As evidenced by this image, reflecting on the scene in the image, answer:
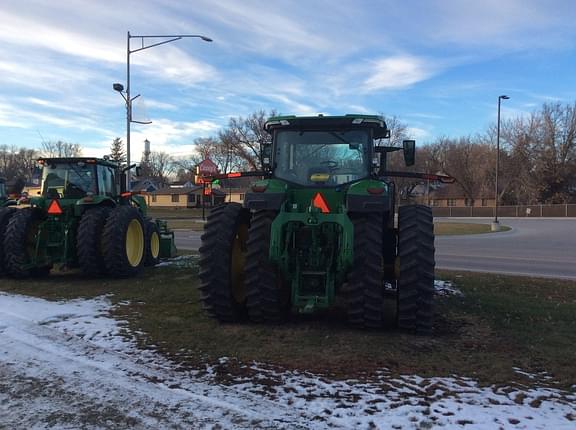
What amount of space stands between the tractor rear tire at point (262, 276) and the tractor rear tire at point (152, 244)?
638 centimetres

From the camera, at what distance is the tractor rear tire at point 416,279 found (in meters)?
5.92

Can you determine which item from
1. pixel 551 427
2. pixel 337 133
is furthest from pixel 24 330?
pixel 551 427

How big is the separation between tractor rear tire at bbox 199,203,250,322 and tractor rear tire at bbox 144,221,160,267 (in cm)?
594

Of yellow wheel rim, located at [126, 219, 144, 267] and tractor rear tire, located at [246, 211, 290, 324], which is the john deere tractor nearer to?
tractor rear tire, located at [246, 211, 290, 324]

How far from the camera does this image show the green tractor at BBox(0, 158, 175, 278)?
10.1 metres

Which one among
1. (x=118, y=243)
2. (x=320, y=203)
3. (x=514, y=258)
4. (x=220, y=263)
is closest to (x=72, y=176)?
(x=118, y=243)

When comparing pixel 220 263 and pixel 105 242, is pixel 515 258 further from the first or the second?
pixel 220 263

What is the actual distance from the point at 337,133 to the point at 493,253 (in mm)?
13316

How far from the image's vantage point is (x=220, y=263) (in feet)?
20.7

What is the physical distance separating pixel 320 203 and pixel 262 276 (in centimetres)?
110

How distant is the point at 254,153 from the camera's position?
59219 mm

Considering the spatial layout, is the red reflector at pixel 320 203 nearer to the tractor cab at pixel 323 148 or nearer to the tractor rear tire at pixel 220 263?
the tractor cab at pixel 323 148

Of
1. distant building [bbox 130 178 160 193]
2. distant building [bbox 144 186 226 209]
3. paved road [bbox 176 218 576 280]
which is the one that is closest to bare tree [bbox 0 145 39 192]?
distant building [bbox 144 186 226 209]

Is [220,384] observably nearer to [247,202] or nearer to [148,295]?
[247,202]
